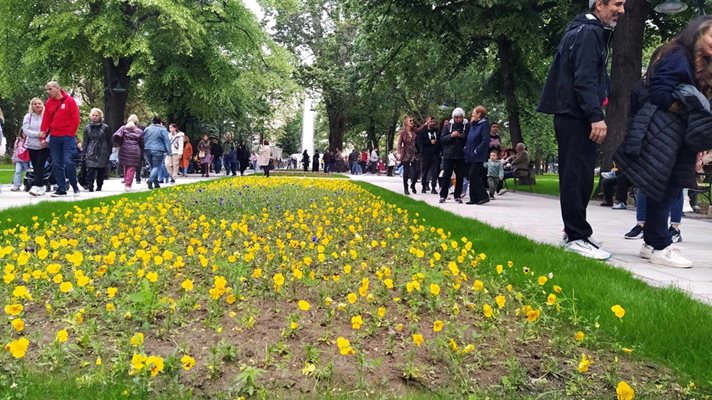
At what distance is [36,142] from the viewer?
11.6 m

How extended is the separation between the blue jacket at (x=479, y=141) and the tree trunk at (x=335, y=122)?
109ft

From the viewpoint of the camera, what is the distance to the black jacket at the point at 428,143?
46.7ft

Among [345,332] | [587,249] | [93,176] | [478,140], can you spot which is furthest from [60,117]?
[345,332]

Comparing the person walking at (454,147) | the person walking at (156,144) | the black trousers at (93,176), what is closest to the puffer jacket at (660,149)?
the person walking at (454,147)

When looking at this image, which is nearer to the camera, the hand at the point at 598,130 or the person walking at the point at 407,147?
the hand at the point at 598,130

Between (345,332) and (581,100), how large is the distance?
3.20 m

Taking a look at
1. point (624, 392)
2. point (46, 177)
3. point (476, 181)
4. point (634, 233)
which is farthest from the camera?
point (46, 177)

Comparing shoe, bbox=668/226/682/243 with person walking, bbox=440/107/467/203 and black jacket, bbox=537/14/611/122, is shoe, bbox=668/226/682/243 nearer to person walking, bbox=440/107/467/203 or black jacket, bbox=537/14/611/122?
black jacket, bbox=537/14/611/122

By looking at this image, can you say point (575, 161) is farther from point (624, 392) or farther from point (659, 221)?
point (624, 392)

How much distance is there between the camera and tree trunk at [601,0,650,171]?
1355 cm

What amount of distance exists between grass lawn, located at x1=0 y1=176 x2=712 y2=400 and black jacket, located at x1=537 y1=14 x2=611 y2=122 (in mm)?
1355

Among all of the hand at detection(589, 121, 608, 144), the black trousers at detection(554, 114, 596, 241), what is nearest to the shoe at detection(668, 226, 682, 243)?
the black trousers at detection(554, 114, 596, 241)

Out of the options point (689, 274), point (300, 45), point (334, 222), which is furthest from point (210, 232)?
point (300, 45)

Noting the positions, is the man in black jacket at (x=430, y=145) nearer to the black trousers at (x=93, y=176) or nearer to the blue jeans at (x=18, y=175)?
the black trousers at (x=93, y=176)
